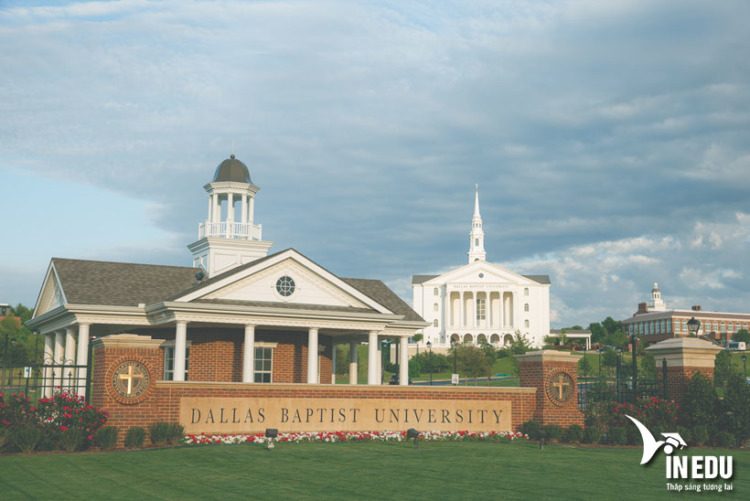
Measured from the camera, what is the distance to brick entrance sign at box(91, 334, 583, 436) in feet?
59.0

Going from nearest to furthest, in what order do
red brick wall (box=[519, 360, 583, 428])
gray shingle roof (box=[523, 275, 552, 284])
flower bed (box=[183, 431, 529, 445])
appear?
1. flower bed (box=[183, 431, 529, 445])
2. red brick wall (box=[519, 360, 583, 428])
3. gray shingle roof (box=[523, 275, 552, 284])

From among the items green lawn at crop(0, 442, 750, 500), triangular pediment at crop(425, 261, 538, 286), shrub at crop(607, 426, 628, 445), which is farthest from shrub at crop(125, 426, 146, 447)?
triangular pediment at crop(425, 261, 538, 286)

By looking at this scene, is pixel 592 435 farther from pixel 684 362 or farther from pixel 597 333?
pixel 597 333

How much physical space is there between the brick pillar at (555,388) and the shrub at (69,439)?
12548 millimetres

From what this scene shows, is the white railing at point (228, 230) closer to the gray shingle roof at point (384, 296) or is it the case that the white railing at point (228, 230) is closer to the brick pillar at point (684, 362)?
the gray shingle roof at point (384, 296)

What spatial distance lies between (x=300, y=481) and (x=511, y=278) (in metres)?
118

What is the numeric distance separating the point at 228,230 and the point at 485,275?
95597 mm

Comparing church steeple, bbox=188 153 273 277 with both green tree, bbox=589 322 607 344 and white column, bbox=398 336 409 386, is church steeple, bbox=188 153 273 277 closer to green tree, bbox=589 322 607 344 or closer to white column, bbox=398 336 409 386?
white column, bbox=398 336 409 386

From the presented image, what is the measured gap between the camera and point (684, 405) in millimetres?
21875

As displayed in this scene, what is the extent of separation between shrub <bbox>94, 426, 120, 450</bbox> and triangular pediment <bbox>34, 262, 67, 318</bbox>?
1408cm

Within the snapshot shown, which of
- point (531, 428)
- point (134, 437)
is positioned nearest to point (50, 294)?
point (134, 437)

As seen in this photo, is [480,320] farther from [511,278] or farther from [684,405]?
[684,405]

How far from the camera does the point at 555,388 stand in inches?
869

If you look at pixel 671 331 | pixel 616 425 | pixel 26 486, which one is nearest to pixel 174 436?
pixel 26 486
